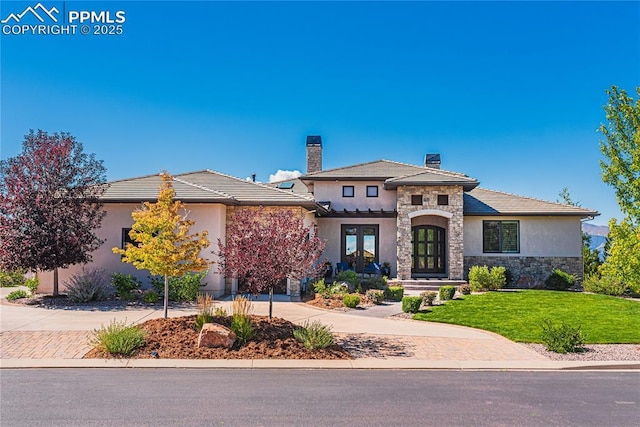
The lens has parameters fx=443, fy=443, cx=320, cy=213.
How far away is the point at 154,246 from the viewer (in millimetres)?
10289

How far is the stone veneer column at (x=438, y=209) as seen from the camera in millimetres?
20359

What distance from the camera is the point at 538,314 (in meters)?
13.8

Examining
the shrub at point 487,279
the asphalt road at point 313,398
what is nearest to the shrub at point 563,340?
the asphalt road at point 313,398

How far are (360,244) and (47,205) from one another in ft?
43.4

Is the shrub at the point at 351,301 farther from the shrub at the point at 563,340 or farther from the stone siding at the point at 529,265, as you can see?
the stone siding at the point at 529,265

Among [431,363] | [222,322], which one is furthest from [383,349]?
[222,322]

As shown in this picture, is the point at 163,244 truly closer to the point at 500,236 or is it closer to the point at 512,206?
the point at 500,236

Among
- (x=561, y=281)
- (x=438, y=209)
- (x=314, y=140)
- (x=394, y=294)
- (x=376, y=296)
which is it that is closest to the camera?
(x=376, y=296)

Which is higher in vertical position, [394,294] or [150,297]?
[150,297]

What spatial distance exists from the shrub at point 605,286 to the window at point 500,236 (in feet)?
11.1

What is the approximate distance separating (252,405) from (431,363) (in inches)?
154

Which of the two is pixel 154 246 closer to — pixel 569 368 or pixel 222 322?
pixel 222 322

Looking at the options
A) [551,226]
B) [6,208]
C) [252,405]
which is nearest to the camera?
[252,405]

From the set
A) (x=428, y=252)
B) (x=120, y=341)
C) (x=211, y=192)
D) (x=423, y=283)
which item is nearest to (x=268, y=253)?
(x=120, y=341)
